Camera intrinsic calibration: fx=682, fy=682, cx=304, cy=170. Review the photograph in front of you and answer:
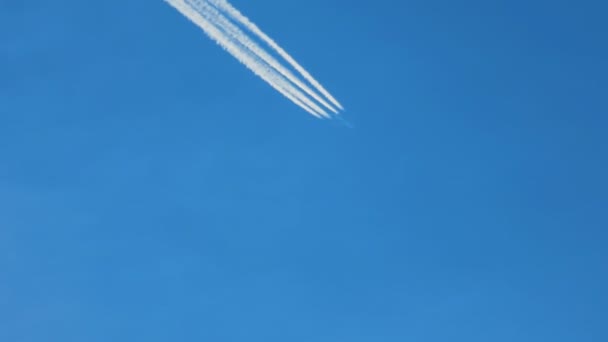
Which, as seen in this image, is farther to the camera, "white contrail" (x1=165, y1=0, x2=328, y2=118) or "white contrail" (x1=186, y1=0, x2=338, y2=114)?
"white contrail" (x1=165, y1=0, x2=328, y2=118)

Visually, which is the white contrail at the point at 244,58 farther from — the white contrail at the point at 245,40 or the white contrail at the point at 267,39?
the white contrail at the point at 267,39

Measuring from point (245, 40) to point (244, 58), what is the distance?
0.59 feet

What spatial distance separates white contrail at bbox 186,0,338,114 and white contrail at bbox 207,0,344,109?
59 millimetres

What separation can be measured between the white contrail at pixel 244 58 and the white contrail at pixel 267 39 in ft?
0.51

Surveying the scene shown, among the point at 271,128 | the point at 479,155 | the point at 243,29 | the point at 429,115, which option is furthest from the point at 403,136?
the point at 243,29

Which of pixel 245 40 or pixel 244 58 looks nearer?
pixel 245 40

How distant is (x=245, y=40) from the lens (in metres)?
5.98

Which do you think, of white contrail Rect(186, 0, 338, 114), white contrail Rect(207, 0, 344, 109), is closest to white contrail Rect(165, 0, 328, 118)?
white contrail Rect(186, 0, 338, 114)

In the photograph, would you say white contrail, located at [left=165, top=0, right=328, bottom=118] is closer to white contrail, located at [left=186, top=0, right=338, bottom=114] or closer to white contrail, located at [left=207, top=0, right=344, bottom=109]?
white contrail, located at [left=186, top=0, right=338, bottom=114]

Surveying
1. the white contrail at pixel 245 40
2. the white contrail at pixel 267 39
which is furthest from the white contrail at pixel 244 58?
the white contrail at pixel 267 39

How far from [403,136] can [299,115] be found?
100 centimetres

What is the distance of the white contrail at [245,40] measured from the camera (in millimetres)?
5836

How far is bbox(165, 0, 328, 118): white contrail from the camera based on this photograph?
5.97 m

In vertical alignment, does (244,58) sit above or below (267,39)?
below
